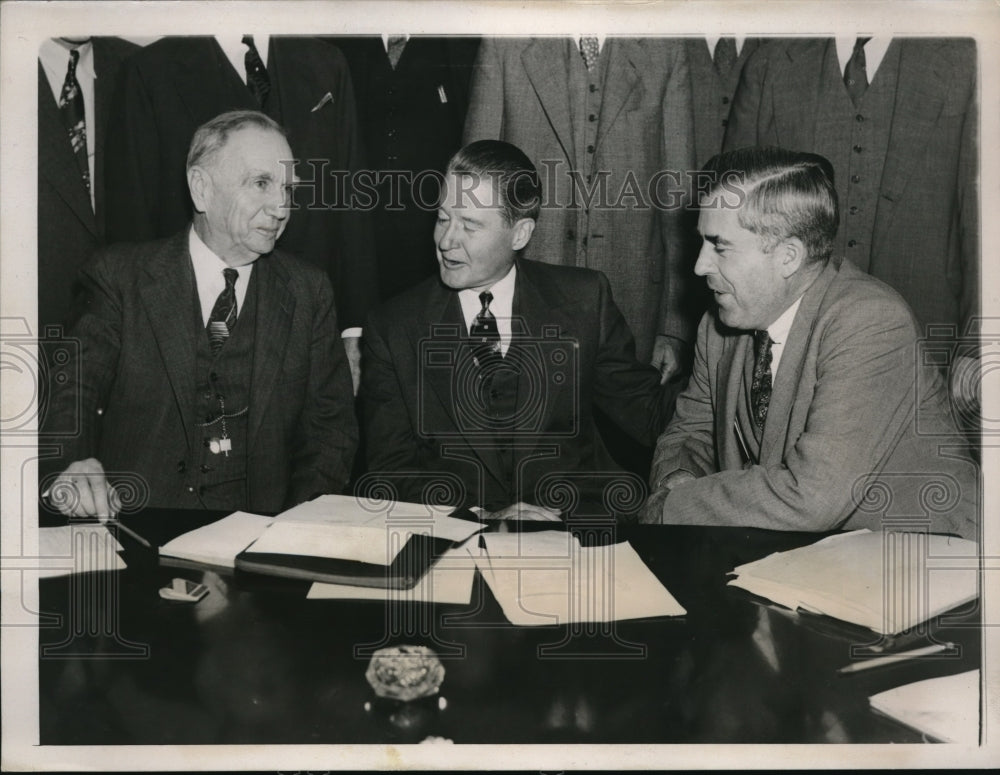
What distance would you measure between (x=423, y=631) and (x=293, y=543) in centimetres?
36

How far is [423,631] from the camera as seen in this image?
5.00 feet

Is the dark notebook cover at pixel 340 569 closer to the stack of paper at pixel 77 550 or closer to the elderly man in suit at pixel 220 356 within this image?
the stack of paper at pixel 77 550

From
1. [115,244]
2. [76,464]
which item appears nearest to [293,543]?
[76,464]

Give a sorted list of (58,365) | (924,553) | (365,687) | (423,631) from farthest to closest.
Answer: (58,365) < (924,553) < (423,631) < (365,687)

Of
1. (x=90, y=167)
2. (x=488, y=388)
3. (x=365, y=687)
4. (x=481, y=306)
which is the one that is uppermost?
(x=90, y=167)

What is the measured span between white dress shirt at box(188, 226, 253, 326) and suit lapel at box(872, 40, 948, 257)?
74.8 inches

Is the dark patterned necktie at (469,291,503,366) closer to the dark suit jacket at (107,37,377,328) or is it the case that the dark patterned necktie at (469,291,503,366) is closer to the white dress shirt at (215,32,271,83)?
the dark suit jacket at (107,37,377,328)

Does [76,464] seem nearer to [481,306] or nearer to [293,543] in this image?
[293,543]

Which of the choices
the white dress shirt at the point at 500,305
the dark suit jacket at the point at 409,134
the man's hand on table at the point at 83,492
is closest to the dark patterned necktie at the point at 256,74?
the dark suit jacket at the point at 409,134

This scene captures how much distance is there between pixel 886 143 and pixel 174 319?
7.04 feet

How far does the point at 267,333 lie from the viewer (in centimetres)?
248

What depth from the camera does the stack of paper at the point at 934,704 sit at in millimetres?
1329

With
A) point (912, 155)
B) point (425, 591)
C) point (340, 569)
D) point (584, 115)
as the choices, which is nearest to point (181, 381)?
point (340, 569)

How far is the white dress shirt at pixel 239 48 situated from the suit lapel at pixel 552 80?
72 centimetres
